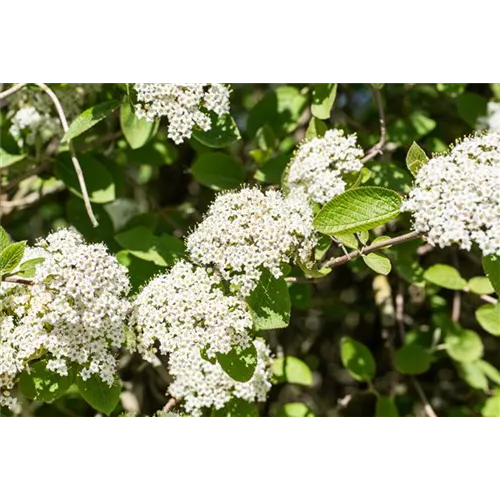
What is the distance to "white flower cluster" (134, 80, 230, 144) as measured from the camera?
163 centimetres

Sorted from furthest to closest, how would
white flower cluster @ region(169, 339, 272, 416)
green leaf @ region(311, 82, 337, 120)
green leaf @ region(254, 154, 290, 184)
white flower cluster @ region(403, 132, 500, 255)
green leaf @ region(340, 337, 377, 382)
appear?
1. green leaf @ region(340, 337, 377, 382)
2. green leaf @ region(254, 154, 290, 184)
3. green leaf @ region(311, 82, 337, 120)
4. white flower cluster @ region(169, 339, 272, 416)
5. white flower cluster @ region(403, 132, 500, 255)

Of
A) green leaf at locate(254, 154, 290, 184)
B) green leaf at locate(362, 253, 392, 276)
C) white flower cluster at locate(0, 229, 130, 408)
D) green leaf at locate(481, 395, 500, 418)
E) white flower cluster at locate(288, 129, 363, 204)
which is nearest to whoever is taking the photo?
white flower cluster at locate(0, 229, 130, 408)

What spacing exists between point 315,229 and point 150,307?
0.35 m

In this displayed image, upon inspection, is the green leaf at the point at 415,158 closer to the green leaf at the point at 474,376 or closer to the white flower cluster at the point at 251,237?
the white flower cluster at the point at 251,237

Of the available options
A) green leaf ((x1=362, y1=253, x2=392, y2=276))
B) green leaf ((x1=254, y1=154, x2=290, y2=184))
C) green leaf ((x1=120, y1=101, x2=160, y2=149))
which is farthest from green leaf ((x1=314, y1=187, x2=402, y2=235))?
green leaf ((x1=120, y1=101, x2=160, y2=149))

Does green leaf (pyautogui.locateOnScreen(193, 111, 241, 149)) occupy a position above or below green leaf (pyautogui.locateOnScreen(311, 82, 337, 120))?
below

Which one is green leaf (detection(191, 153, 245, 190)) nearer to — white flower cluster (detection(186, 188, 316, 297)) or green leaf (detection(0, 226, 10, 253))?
white flower cluster (detection(186, 188, 316, 297))

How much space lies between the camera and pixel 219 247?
147 centimetres

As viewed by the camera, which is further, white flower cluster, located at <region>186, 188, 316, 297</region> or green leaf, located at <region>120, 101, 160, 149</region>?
green leaf, located at <region>120, 101, 160, 149</region>

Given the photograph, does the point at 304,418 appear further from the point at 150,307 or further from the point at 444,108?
the point at 444,108

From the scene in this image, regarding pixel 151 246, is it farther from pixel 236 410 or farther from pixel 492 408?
pixel 492 408

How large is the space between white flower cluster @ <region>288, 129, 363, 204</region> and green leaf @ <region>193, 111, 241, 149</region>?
181 mm

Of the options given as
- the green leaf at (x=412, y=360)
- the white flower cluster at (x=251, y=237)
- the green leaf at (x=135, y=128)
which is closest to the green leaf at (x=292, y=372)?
the green leaf at (x=412, y=360)
